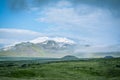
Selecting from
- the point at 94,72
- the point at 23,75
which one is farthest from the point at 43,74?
the point at 94,72

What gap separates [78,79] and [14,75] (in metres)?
25.3

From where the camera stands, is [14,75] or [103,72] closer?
[14,75]

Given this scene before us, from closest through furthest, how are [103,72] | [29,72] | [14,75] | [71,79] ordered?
[71,79]
[14,75]
[29,72]
[103,72]

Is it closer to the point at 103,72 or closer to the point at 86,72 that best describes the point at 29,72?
the point at 86,72

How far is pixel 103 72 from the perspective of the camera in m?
97.3

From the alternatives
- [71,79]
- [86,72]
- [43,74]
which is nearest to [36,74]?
[43,74]

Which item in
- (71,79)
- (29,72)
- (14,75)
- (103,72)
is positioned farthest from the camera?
(103,72)

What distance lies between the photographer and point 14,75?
84.4 metres

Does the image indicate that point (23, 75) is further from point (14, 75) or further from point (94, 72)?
point (94, 72)

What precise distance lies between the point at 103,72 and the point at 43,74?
27.3m

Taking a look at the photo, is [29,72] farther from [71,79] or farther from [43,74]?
[71,79]

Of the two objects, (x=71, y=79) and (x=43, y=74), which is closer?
(x=71, y=79)

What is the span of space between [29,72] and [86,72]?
86.7ft

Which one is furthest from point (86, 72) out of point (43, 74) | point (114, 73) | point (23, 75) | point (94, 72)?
point (23, 75)
